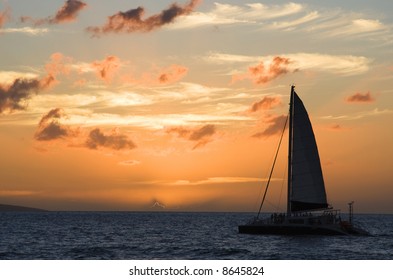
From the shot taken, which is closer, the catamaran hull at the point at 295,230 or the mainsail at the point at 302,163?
the catamaran hull at the point at 295,230

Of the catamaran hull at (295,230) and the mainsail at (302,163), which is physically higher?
the mainsail at (302,163)

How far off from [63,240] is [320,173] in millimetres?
36091

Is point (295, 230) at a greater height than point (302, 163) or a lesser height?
lesser

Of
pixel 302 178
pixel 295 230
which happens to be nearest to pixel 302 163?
pixel 302 178

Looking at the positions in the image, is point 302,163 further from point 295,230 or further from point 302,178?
point 295,230

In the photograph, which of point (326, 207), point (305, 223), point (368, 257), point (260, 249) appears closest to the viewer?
point (368, 257)

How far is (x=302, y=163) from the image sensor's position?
282 ft

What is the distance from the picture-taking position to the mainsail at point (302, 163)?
85.9 meters

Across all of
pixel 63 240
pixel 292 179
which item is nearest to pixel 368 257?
pixel 292 179

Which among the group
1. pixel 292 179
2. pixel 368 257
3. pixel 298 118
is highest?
pixel 298 118

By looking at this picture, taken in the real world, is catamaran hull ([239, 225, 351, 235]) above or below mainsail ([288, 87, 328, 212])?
below

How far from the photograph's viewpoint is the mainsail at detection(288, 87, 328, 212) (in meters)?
85.9
